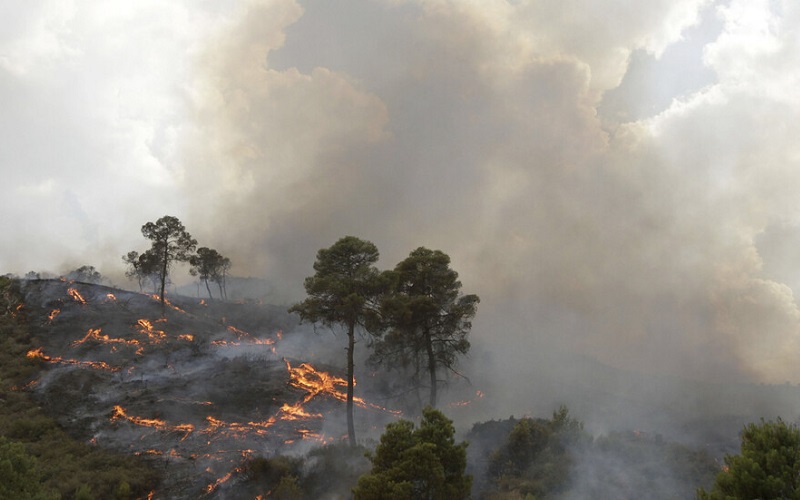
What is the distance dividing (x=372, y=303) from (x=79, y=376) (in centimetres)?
2891

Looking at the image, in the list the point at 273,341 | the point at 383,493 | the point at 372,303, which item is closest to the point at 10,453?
the point at 383,493

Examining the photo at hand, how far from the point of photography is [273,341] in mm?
67500

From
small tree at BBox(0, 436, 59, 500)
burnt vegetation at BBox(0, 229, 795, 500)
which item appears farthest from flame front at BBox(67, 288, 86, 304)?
small tree at BBox(0, 436, 59, 500)

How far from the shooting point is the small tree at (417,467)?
51.7 feet

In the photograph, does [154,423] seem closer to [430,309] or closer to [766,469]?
[430,309]

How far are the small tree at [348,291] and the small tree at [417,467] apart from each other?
13579 mm

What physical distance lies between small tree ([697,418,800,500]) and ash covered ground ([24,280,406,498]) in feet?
74.3

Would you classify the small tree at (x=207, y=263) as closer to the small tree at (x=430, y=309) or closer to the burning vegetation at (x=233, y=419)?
the burning vegetation at (x=233, y=419)

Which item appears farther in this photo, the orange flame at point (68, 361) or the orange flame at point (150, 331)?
the orange flame at point (150, 331)

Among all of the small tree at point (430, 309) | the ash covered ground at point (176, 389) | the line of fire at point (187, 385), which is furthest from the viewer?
the small tree at point (430, 309)

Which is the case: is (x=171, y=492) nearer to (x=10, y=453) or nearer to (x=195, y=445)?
(x=195, y=445)

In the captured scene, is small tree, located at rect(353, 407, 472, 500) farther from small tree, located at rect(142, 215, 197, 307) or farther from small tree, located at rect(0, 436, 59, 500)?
small tree, located at rect(142, 215, 197, 307)

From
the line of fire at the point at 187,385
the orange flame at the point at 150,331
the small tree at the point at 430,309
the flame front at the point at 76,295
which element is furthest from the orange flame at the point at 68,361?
the small tree at the point at 430,309

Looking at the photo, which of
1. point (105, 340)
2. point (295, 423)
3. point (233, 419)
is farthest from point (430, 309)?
point (105, 340)
